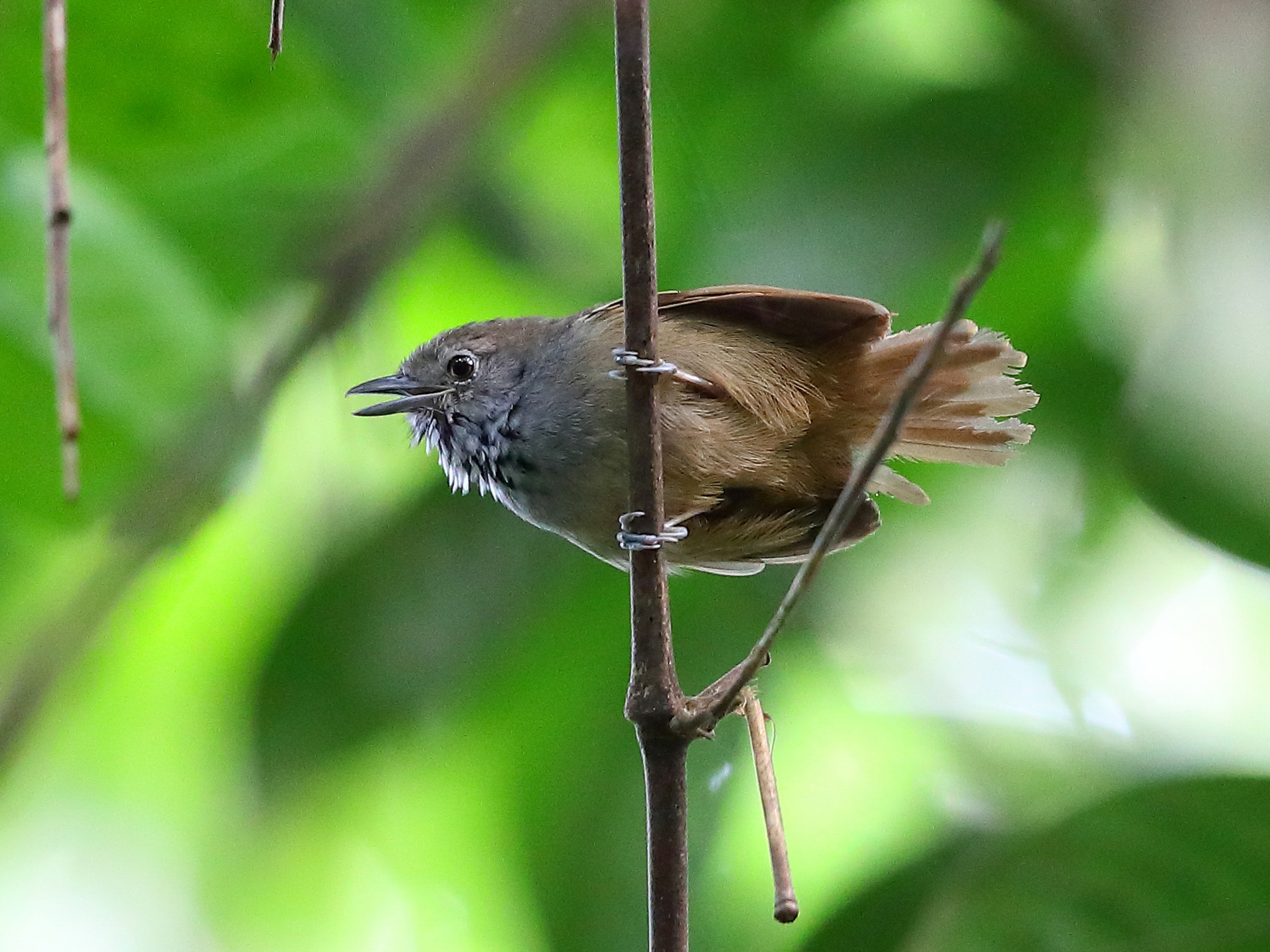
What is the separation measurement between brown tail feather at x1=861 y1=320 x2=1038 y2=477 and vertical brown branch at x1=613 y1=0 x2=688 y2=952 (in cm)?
108

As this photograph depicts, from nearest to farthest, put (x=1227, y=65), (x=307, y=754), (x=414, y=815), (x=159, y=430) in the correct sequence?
(x=1227, y=65) < (x=159, y=430) < (x=307, y=754) < (x=414, y=815)

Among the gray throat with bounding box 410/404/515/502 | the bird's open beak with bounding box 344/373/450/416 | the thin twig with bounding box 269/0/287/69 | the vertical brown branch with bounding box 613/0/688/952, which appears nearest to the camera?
the vertical brown branch with bounding box 613/0/688/952

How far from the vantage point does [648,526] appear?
190 cm

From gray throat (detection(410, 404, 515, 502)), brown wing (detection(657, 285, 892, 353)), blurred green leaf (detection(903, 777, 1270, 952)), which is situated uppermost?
brown wing (detection(657, 285, 892, 353))

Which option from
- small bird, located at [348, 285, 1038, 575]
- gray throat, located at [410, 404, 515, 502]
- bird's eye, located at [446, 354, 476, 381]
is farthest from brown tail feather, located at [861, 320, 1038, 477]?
bird's eye, located at [446, 354, 476, 381]

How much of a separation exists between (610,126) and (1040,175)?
121 centimetres

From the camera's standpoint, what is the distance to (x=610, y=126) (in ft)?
12.3

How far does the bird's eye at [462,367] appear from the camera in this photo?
3.33 metres

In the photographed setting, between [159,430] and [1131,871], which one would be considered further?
[159,430]

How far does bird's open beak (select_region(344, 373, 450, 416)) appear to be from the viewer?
3.28 meters

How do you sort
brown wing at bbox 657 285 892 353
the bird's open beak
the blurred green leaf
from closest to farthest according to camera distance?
1. the blurred green leaf
2. brown wing at bbox 657 285 892 353
3. the bird's open beak

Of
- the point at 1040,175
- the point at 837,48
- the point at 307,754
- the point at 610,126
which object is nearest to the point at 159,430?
the point at 307,754

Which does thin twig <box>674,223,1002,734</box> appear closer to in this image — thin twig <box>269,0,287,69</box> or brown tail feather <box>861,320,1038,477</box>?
thin twig <box>269,0,287,69</box>

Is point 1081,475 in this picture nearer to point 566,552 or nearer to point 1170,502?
point 1170,502
